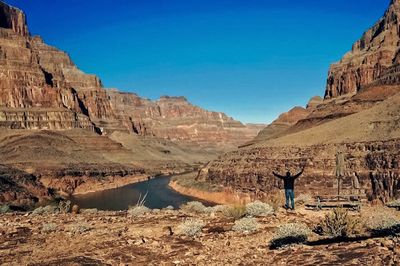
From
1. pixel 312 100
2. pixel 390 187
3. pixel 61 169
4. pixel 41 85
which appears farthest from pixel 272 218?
pixel 41 85

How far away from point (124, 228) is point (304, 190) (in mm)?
32646

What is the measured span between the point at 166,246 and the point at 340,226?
516cm

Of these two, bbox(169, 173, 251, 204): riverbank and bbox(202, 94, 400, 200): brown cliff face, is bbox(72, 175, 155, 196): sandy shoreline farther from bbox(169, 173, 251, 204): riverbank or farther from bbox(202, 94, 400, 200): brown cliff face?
bbox(202, 94, 400, 200): brown cliff face

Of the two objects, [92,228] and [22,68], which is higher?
[22,68]

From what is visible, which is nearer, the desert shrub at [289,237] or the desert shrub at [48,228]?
the desert shrub at [289,237]

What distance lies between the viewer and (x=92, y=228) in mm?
17141

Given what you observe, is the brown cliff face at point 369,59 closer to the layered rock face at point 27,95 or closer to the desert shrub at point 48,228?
the layered rock face at point 27,95

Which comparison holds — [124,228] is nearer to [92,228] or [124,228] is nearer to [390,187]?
[92,228]

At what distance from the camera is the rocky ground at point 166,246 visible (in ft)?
33.1

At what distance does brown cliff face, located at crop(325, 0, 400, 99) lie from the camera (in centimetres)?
10412

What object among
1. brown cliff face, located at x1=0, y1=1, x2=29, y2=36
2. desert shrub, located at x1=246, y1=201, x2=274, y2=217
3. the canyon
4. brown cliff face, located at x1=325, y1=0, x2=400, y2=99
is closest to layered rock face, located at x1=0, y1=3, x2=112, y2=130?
the canyon

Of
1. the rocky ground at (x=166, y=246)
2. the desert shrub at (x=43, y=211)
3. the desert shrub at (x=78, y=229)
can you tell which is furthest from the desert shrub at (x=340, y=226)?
the desert shrub at (x=43, y=211)

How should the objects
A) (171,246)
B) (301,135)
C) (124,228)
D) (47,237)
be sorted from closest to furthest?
(171,246) < (47,237) < (124,228) < (301,135)

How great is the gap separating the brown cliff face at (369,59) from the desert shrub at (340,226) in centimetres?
8842
